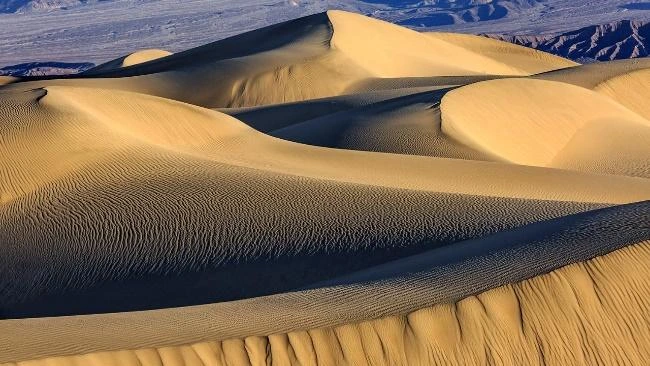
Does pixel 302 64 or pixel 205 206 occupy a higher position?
pixel 205 206

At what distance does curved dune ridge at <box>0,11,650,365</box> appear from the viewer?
685cm

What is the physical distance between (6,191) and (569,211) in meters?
6.99

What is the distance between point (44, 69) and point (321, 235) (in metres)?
103

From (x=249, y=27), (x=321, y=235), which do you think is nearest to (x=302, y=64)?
(x=321, y=235)

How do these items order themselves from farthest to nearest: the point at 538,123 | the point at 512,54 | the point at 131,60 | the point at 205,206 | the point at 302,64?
1. the point at 131,60
2. the point at 512,54
3. the point at 302,64
4. the point at 538,123
5. the point at 205,206

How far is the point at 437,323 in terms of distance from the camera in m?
6.89

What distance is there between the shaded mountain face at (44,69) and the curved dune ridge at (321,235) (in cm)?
8662

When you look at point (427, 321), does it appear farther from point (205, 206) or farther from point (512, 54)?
point (512, 54)

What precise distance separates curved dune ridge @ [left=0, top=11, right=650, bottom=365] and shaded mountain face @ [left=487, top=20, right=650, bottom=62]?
9282 cm

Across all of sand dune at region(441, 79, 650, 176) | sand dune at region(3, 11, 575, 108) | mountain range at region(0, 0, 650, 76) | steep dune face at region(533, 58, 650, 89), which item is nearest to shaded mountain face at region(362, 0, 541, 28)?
mountain range at region(0, 0, 650, 76)

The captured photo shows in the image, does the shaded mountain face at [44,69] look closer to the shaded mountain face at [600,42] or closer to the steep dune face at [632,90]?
the shaded mountain face at [600,42]

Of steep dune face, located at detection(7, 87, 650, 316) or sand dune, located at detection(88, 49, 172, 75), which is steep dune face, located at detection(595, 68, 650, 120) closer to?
steep dune face, located at detection(7, 87, 650, 316)

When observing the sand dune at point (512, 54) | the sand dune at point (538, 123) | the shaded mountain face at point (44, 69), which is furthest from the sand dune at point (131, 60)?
the shaded mountain face at point (44, 69)

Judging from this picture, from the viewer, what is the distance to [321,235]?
10.8 m
